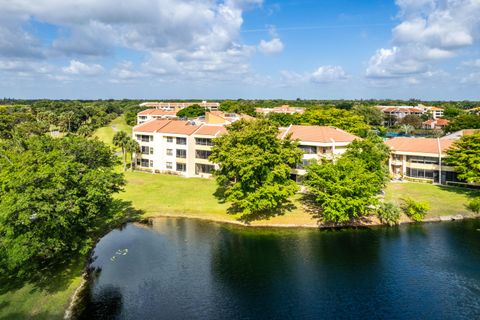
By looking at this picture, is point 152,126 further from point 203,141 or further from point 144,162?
point 203,141

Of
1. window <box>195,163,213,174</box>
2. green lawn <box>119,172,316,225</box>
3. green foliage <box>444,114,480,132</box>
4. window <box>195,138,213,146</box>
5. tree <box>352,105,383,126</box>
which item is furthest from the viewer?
tree <box>352,105,383,126</box>

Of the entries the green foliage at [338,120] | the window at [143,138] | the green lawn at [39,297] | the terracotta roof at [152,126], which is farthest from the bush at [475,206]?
the window at [143,138]

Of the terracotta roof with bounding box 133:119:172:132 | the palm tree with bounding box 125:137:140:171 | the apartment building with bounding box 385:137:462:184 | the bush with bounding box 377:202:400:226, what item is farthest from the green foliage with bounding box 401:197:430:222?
the palm tree with bounding box 125:137:140:171

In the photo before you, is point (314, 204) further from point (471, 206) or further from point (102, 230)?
point (102, 230)

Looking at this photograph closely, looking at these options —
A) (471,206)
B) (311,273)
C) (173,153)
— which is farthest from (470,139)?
(173,153)

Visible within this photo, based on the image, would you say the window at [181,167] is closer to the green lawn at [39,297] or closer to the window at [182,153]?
the window at [182,153]

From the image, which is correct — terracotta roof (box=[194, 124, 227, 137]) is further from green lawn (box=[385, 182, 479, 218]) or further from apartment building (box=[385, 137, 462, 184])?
apartment building (box=[385, 137, 462, 184])
